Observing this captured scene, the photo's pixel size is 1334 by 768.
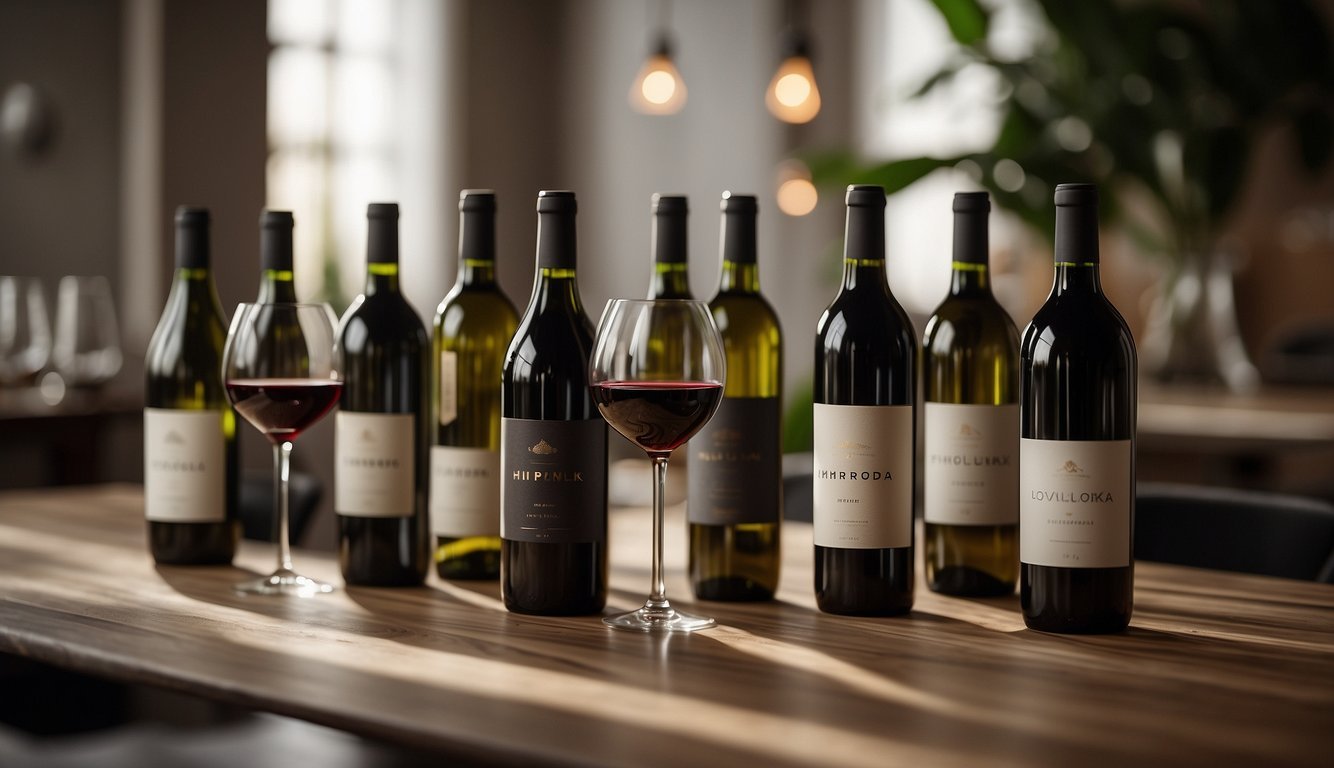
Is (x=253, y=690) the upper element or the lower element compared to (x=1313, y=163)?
lower

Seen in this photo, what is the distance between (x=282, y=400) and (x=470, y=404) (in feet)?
0.51

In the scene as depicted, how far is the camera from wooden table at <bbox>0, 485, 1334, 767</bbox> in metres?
0.70

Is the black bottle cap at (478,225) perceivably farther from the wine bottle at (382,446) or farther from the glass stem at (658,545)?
the glass stem at (658,545)

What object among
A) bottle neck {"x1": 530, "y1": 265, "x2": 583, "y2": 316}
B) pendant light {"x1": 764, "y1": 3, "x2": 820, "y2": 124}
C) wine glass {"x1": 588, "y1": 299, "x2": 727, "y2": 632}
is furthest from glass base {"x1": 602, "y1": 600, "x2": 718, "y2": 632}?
pendant light {"x1": 764, "y1": 3, "x2": 820, "y2": 124}

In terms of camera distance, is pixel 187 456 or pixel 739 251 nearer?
pixel 739 251

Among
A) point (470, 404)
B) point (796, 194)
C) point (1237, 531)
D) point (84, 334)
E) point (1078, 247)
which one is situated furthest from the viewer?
point (796, 194)

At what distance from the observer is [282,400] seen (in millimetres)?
1116

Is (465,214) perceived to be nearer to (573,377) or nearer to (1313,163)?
(573,377)

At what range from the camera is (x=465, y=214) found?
1.14 m

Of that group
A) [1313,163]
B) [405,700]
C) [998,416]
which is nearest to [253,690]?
[405,700]

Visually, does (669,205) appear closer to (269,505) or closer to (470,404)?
(470,404)

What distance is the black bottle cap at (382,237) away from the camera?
118cm

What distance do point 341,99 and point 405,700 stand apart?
22.9 feet

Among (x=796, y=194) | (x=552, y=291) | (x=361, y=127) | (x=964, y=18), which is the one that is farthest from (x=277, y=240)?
(x=361, y=127)
